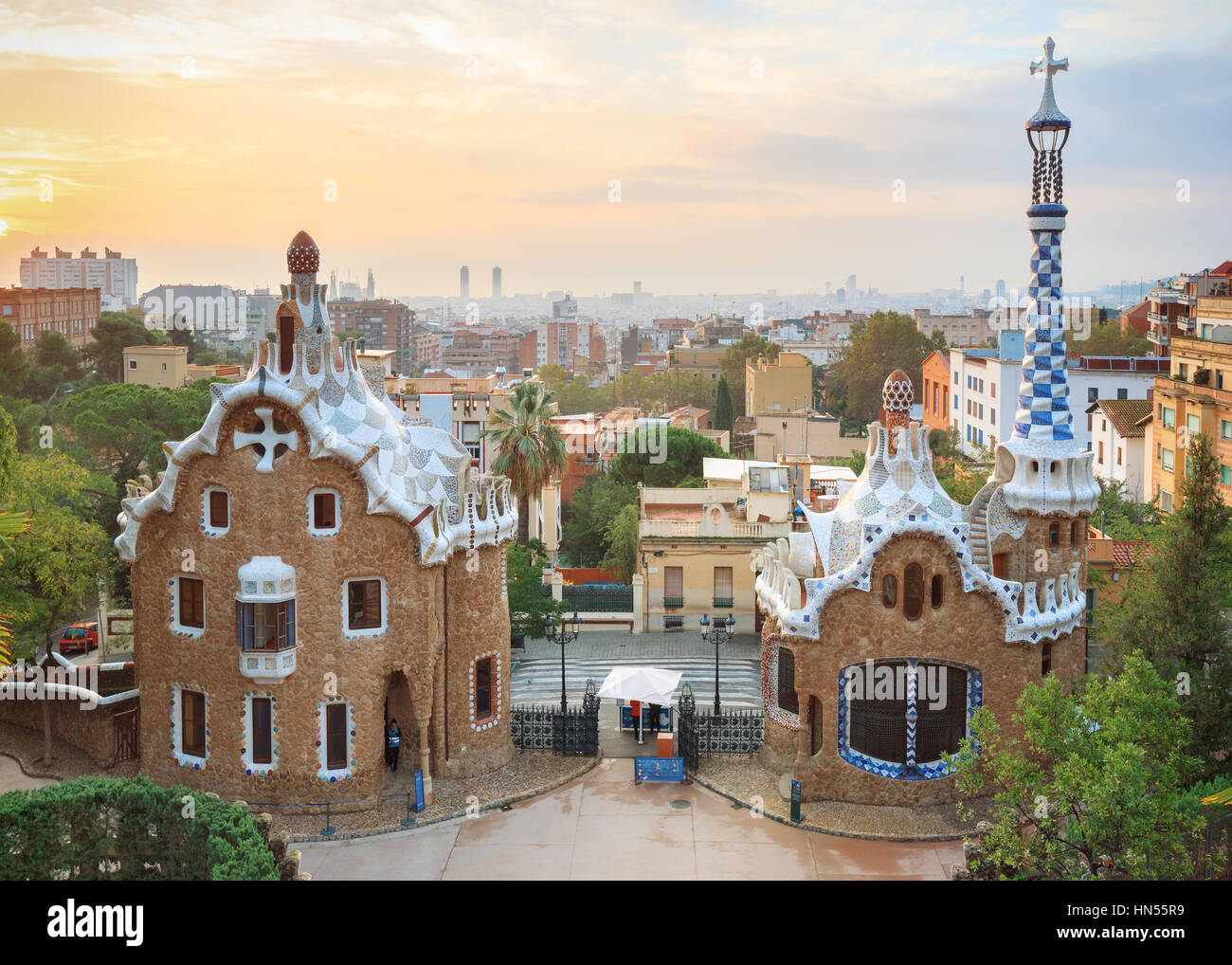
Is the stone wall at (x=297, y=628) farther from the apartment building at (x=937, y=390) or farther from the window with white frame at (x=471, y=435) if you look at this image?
the apartment building at (x=937, y=390)

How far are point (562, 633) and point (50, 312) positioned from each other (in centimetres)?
7564

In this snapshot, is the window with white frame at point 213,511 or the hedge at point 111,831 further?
the window with white frame at point 213,511

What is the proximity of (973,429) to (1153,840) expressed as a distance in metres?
65.6

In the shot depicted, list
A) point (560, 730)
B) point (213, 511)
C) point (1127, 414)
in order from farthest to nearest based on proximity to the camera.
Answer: point (1127, 414) → point (560, 730) → point (213, 511)

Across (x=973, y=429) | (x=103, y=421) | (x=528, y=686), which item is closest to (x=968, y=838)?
(x=528, y=686)

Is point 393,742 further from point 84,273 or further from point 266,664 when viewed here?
point 84,273

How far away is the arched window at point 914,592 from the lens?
27.0 metres

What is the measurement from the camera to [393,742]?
2944 centimetres

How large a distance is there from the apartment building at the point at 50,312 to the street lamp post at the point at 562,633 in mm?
56816

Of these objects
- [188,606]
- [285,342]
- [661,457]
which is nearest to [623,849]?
Result: [188,606]

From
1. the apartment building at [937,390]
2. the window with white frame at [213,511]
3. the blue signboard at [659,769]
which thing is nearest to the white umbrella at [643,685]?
the blue signboard at [659,769]

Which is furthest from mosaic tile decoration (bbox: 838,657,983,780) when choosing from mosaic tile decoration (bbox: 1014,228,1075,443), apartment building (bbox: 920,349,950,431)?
apartment building (bbox: 920,349,950,431)

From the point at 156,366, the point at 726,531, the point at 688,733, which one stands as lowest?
the point at 688,733

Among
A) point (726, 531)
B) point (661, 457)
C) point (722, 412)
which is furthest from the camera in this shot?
point (722, 412)
